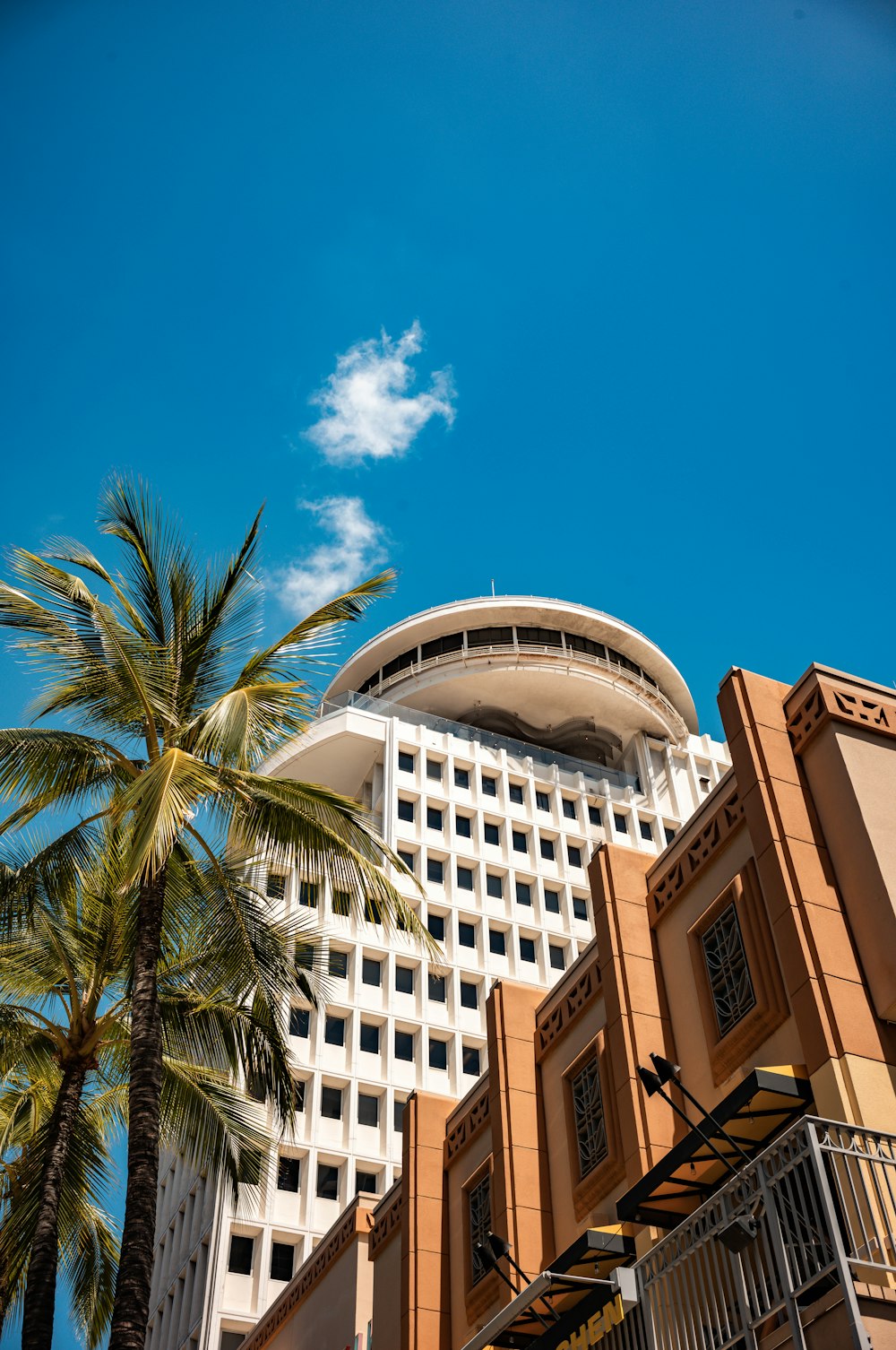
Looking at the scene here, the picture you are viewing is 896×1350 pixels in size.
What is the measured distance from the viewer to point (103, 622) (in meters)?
18.5

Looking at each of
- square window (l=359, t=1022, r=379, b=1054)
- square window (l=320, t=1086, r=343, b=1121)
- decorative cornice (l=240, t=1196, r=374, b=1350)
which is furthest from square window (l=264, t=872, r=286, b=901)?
square window (l=359, t=1022, r=379, b=1054)

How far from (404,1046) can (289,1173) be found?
21.2ft

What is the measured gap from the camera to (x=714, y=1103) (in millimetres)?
15305

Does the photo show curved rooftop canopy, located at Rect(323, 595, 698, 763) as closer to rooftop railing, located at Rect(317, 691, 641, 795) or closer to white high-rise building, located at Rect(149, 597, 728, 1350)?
white high-rise building, located at Rect(149, 597, 728, 1350)

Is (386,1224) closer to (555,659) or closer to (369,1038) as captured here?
(369,1038)

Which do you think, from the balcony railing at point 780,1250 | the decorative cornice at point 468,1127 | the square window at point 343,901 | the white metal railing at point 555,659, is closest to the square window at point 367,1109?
the white metal railing at point 555,659

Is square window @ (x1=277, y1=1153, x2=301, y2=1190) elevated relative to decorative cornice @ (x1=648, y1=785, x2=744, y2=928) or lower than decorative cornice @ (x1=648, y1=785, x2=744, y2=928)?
elevated

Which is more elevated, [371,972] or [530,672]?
[530,672]

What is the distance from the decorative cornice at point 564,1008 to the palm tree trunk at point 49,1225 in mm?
6417

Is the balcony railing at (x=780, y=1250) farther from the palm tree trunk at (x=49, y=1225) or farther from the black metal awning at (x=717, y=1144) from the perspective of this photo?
the palm tree trunk at (x=49, y=1225)

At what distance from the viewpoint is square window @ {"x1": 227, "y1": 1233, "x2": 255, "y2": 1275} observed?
134 ft

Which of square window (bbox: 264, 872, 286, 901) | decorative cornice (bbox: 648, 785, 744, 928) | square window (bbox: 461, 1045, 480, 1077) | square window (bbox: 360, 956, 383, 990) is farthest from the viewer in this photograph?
square window (bbox: 360, 956, 383, 990)

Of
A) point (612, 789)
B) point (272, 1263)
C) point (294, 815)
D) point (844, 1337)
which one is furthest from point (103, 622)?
point (612, 789)

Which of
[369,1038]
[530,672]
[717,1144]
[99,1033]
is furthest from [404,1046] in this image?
[717,1144]
